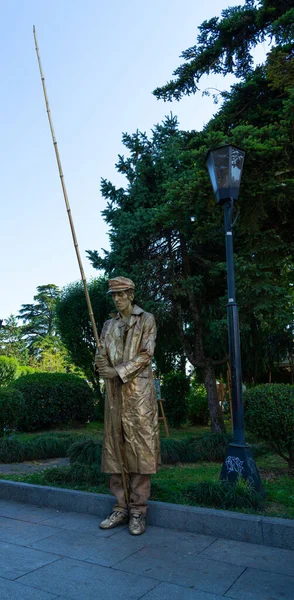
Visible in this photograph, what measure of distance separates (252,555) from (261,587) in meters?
0.59

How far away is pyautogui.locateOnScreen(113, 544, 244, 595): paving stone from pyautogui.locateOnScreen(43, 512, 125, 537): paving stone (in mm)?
588

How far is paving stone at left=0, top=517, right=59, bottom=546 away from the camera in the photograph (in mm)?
4156

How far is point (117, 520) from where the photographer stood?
4434mm

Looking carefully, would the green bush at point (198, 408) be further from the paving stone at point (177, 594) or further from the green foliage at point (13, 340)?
the green foliage at point (13, 340)

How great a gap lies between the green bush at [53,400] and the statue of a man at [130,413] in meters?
8.87

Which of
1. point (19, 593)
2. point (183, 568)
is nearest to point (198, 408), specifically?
point (183, 568)

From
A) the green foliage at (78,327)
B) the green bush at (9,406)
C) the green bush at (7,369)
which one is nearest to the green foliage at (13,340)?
the green bush at (7,369)

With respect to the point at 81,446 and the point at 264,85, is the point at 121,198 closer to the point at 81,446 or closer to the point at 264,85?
the point at 264,85

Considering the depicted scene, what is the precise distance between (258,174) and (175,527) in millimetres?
4989

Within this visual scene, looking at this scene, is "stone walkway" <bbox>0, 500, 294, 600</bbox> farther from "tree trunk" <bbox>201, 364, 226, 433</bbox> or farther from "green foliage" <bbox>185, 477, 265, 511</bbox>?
"tree trunk" <bbox>201, 364, 226, 433</bbox>

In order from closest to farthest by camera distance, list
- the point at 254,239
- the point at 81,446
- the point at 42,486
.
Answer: the point at 42,486, the point at 81,446, the point at 254,239

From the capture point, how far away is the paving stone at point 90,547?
12.1 feet

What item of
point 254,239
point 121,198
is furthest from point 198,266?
point 254,239

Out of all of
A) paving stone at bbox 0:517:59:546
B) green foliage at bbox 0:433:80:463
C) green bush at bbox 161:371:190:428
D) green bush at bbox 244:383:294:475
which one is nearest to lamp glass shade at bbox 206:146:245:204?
green bush at bbox 244:383:294:475
